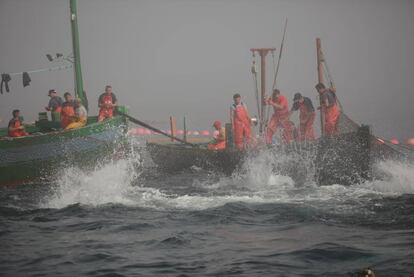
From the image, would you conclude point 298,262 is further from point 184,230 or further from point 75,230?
point 75,230

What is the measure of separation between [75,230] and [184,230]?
6.87 feet

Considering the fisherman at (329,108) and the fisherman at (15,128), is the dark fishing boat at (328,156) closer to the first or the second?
the fisherman at (329,108)

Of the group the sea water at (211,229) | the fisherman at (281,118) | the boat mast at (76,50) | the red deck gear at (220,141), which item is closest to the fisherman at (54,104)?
the boat mast at (76,50)

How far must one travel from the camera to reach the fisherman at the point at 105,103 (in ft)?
66.6

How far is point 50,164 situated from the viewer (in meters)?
18.0

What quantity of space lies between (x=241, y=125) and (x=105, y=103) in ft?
16.8

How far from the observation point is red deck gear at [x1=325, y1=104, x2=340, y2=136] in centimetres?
1705

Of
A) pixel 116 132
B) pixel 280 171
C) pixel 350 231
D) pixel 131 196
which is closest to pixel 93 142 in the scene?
pixel 116 132

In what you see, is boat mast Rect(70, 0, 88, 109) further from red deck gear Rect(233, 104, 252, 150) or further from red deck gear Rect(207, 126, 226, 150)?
red deck gear Rect(233, 104, 252, 150)

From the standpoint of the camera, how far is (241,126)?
19.5 metres

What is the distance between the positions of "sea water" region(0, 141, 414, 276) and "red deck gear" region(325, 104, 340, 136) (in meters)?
1.73

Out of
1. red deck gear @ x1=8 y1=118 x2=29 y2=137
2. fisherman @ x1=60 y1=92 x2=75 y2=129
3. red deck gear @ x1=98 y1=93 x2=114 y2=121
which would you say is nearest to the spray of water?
fisherman @ x1=60 y1=92 x2=75 y2=129

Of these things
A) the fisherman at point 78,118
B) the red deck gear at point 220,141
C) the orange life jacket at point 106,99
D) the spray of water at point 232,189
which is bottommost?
the spray of water at point 232,189

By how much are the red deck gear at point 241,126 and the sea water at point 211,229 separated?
3282 mm
